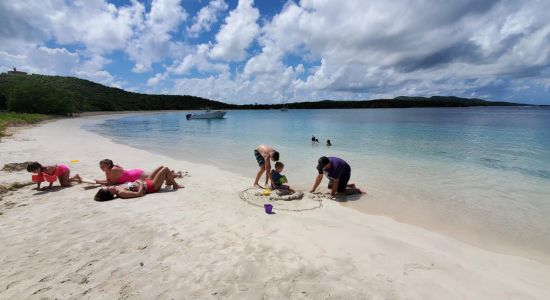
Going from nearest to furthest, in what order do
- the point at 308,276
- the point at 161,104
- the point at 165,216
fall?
the point at 308,276 → the point at 165,216 → the point at 161,104

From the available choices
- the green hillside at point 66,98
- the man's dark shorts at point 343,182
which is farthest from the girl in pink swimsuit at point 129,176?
the green hillside at point 66,98

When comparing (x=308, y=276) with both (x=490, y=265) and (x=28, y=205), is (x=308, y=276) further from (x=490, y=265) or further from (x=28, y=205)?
(x=28, y=205)

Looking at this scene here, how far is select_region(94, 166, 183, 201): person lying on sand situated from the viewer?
6.94 metres

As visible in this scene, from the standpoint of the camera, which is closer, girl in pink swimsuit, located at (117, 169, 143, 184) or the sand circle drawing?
the sand circle drawing

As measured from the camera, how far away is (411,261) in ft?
14.5

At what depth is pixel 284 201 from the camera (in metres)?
7.56

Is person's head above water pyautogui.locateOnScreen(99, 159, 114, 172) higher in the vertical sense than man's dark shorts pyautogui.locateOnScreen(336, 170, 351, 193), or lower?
higher

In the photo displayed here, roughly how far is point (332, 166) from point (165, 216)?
4586 millimetres

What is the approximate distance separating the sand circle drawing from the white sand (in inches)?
16.3

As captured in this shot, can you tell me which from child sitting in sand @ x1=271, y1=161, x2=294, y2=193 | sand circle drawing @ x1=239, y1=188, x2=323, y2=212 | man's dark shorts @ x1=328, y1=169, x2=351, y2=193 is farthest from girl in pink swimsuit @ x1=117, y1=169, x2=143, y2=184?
man's dark shorts @ x1=328, y1=169, x2=351, y2=193

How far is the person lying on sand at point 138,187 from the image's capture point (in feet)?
22.8

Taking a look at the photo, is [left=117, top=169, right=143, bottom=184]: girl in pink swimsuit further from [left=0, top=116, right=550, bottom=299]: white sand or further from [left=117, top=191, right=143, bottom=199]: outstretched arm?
[left=0, top=116, right=550, bottom=299]: white sand

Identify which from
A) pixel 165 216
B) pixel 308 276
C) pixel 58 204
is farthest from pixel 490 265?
pixel 58 204

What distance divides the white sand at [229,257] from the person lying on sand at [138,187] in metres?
0.28
